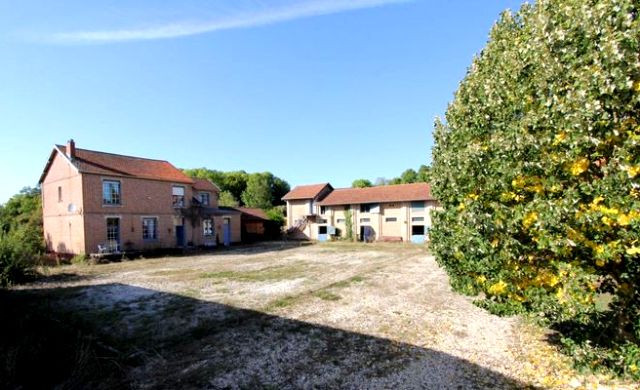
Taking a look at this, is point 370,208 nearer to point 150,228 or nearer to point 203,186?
point 203,186

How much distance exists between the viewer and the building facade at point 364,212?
30562 millimetres

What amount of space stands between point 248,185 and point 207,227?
28555mm

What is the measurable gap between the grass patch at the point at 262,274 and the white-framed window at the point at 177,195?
44.1ft

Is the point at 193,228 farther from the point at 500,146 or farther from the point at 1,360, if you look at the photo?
the point at 500,146

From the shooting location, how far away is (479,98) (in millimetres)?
5020

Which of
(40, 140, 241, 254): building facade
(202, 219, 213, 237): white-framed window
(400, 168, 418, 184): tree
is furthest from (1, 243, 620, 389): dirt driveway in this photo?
(400, 168, 418, 184): tree

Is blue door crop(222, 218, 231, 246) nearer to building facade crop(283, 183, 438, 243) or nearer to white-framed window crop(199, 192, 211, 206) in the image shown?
white-framed window crop(199, 192, 211, 206)

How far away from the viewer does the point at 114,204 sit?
2236 centimetres

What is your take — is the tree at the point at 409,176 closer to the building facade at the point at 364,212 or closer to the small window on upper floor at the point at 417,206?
the building facade at the point at 364,212

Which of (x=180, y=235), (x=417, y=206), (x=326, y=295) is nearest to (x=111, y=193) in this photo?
(x=180, y=235)

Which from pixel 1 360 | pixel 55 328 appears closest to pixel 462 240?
pixel 1 360

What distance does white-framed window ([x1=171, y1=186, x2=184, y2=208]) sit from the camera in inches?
1039

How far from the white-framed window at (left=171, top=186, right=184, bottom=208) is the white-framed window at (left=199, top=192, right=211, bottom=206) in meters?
3.03

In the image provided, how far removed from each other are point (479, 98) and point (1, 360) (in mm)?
8504
